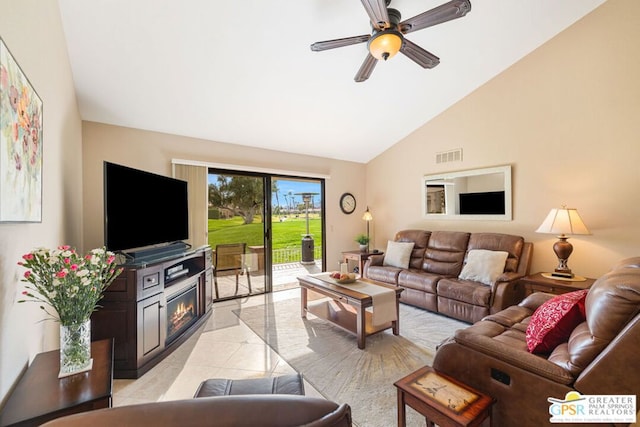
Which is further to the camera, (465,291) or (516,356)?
(465,291)

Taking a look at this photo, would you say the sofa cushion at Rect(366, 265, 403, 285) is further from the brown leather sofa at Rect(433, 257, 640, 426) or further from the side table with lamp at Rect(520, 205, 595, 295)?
the brown leather sofa at Rect(433, 257, 640, 426)

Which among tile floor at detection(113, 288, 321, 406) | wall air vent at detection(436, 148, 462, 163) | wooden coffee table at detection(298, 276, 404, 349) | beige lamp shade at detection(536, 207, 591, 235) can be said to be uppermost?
wall air vent at detection(436, 148, 462, 163)

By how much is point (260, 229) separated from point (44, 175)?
297 cm

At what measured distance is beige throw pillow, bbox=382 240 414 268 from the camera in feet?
14.1

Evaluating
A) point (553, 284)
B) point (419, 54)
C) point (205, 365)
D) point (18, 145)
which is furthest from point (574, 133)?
point (18, 145)

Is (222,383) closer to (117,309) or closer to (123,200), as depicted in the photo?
(117,309)

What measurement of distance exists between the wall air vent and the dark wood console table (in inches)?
188

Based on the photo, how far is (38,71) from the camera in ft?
5.24

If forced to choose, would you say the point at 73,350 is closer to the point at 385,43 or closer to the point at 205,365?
the point at 205,365

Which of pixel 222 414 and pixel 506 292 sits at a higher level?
pixel 222 414

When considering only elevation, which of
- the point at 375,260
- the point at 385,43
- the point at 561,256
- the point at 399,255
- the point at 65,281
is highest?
the point at 385,43

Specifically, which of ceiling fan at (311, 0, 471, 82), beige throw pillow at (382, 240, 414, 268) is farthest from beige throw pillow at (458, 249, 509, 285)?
ceiling fan at (311, 0, 471, 82)

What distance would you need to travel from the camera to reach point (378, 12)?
6.17 feet

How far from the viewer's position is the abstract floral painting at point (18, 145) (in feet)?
3.47
